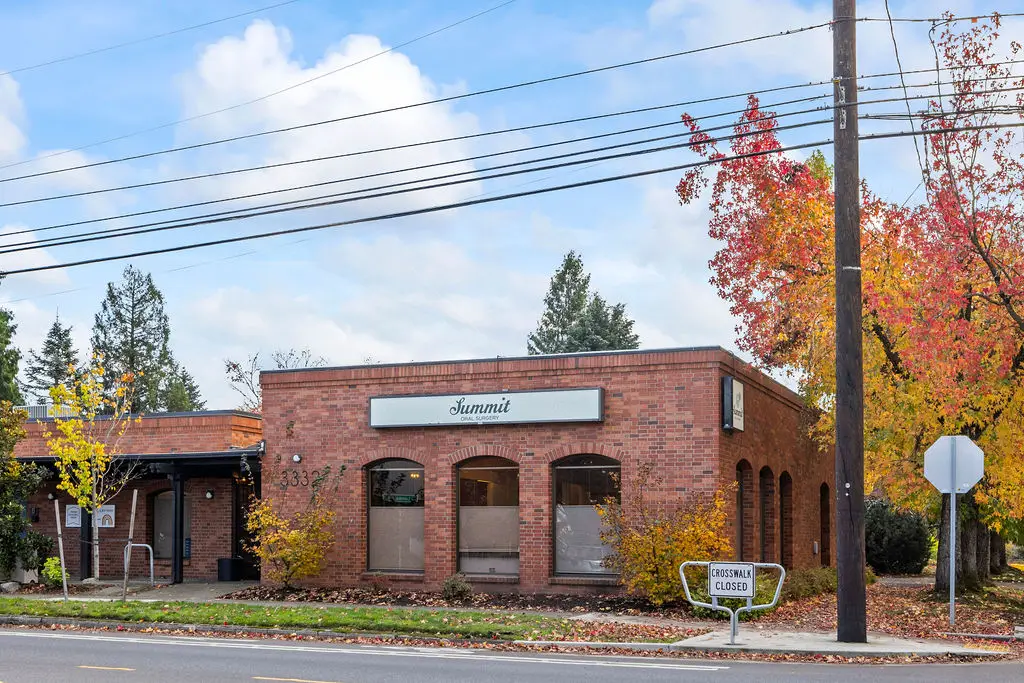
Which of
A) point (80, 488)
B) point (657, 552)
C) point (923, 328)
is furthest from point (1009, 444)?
point (80, 488)

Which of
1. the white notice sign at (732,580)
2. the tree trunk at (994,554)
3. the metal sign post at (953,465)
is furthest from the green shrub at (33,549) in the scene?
the tree trunk at (994,554)

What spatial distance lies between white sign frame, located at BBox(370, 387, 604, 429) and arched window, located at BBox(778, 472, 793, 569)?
7.66m

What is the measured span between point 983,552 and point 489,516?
48.5 feet

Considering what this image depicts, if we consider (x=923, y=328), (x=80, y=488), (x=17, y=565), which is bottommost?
(x=17, y=565)

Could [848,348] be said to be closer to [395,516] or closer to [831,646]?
[831,646]

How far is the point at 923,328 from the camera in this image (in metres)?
21.8

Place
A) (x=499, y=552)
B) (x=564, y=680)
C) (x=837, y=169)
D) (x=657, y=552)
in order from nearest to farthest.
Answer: (x=564, y=680) < (x=837, y=169) < (x=657, y=552) < (x=499, y=552)

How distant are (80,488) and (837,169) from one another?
17410 mm

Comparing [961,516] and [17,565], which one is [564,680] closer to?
[961,516]

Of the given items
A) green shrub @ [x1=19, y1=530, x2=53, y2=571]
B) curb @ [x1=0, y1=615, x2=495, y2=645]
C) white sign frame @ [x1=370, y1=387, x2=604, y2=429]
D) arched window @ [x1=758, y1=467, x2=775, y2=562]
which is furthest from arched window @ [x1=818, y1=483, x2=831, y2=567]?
green shrub @ [x1=19, y1=530, x2=53, y2=571]

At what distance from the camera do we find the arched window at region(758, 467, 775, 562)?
26766mm

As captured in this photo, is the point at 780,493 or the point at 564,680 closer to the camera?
the point at 564,680

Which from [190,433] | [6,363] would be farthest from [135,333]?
[190,433]

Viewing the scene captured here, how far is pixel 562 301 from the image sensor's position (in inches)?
2613
